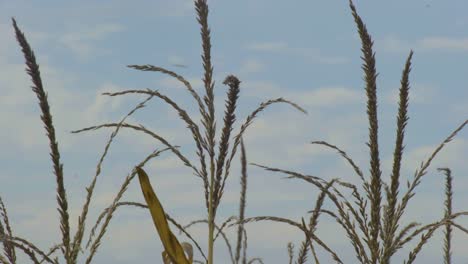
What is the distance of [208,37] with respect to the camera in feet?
9.57

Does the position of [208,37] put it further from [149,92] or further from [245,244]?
[245,244]

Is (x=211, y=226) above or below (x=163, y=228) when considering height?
above

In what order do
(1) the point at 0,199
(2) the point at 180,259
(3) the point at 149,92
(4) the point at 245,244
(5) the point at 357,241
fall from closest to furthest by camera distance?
(2) the point at 180,259
(5) the point at 357,241
(3) the point at 149,92
(1) the point at 0,199
(4) the point at 245,244

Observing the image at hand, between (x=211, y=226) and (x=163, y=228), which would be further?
(x=211, y=226)

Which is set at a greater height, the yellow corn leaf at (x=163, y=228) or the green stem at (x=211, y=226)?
the green stem at (x=211, y=226)

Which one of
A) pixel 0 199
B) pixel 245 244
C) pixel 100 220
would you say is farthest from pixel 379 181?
pixel 245 244

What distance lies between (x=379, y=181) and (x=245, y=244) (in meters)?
2.78

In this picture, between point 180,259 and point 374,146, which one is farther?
point 374,146

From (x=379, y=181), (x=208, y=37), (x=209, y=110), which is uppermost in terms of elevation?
(x=208, y=37)

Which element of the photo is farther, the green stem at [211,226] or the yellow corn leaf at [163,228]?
the green stem at [211,226]

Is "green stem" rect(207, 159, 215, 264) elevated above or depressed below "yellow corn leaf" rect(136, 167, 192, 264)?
above

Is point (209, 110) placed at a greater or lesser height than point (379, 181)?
greater

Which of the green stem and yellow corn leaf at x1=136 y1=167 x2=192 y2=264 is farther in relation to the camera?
the green stem

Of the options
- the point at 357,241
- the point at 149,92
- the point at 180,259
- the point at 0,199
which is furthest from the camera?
the point at 0,199
